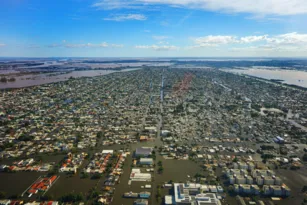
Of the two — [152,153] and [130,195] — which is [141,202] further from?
[152,153]

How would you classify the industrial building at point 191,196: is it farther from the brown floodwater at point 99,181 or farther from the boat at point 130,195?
the boat at point 130,195

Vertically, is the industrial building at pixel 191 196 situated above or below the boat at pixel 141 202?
above

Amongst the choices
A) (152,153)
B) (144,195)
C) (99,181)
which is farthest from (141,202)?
(152,153)

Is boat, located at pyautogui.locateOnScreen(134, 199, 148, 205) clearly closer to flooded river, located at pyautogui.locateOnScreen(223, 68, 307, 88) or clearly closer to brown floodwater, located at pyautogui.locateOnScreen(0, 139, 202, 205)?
brown floodwater, located at pyautogui.locateOnScreen(0, 139, 202, 205)

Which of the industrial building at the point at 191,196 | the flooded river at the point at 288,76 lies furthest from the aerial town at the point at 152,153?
the flooded river at the point at 288,76

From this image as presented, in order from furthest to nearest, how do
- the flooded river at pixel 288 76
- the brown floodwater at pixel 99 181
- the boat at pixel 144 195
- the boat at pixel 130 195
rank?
the flooded river at pixel 288 76 < the brown floodwater at pixel 99 181 < the boat at pixel 130 195 < the boat at pixel 144 195

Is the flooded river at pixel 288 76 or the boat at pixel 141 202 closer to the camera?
the boat at pixel 141 202

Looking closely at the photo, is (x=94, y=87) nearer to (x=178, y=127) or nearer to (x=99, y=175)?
(x=178, y=127)

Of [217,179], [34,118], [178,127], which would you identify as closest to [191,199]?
[217,179]

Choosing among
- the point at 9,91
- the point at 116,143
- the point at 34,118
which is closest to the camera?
the point at 116,143
